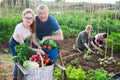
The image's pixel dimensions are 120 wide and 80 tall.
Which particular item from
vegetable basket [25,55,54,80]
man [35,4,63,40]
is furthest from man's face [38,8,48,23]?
vegetable basket [25,55,54,80]

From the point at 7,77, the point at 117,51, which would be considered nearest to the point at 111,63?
the point at 117,51

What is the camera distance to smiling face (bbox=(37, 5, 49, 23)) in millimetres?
4598

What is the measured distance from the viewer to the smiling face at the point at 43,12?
4598mm

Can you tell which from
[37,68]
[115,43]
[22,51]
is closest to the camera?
[37,68]

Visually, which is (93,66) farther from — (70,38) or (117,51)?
(70,38)

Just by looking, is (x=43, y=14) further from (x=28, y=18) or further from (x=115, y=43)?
(x=115, y=43)

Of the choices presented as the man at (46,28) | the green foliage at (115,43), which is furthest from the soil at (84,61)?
the man at (46,28)

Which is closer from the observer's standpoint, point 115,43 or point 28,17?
point 28,17

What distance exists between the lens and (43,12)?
4633mm

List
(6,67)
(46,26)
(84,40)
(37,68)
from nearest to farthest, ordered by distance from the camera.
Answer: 1. (37,68)
2. (46,26)
3. (6,67)
4. (84,40)

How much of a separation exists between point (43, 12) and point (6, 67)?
270 cm

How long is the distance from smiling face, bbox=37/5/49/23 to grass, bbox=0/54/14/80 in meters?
1.83

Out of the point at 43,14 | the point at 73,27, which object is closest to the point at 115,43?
the point at 43,14

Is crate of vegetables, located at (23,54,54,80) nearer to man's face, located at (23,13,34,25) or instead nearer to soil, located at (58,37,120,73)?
man's face, located at (23,13,34,25)
